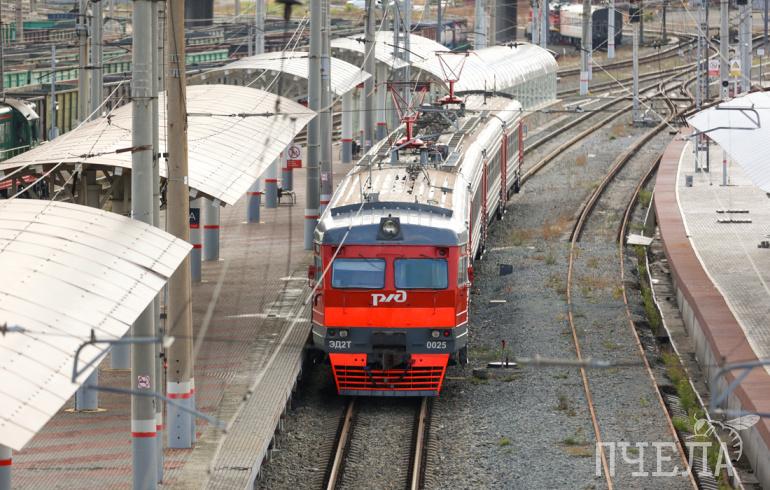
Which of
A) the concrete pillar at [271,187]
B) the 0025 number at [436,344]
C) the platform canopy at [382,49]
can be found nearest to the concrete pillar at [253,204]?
the concrete pillar at [271,187]

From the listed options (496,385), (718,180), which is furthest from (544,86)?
(496,385)

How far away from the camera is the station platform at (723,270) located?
1739 cm

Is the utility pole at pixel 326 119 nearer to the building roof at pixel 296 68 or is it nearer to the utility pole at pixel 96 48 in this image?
the building roof at pixel 296 68

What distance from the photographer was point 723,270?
1000 inches

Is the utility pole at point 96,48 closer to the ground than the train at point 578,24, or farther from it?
closer to the ground

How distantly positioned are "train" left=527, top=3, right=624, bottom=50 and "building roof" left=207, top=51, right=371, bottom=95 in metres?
43.2

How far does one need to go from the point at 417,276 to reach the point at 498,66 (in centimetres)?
2514

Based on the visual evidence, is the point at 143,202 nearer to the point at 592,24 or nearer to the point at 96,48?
the point at 96,48

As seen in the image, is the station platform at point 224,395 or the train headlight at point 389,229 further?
the train headlight at point 389,229

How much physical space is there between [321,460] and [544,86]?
3536cm

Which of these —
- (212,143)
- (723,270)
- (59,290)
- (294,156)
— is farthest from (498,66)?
(59,290)

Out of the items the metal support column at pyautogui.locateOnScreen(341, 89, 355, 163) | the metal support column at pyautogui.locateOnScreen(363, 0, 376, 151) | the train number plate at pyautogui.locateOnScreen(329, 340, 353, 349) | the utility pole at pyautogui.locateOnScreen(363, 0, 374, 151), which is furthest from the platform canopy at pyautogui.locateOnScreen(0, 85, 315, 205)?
the metal support column at pyautogui.locateOnScreen(341, 89, 355, 163)

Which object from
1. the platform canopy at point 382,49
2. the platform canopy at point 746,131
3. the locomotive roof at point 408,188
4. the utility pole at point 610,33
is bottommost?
the locomotive roof at point 408,188

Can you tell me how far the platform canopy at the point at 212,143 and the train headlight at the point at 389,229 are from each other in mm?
1817
